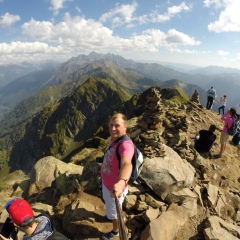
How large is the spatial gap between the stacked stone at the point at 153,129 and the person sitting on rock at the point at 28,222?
27.6ft

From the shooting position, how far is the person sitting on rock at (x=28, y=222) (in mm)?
5344

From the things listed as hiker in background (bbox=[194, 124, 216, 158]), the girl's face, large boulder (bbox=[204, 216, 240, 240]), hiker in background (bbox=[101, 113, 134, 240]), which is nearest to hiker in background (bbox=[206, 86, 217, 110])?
hiker in background (bbox=[194, 124, 216, 158])

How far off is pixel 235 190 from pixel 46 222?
1369cm

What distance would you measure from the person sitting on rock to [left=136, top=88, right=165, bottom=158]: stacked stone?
331 inches

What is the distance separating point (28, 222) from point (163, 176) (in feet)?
27.8

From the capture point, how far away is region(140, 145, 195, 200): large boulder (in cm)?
1231

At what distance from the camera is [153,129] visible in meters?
17.5

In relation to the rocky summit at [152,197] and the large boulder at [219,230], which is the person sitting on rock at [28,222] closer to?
the rocky summit at [152,197]

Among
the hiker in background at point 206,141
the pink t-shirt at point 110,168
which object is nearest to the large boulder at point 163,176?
the pink t-shirt at point 110,168

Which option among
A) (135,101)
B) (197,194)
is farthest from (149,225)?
(135,101)

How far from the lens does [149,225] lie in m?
9.68

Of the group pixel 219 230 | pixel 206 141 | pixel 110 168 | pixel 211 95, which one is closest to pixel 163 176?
pixel 219 230

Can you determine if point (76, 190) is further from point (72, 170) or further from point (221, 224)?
point (221, 224)

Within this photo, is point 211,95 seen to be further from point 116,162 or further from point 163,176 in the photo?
point 116,162
